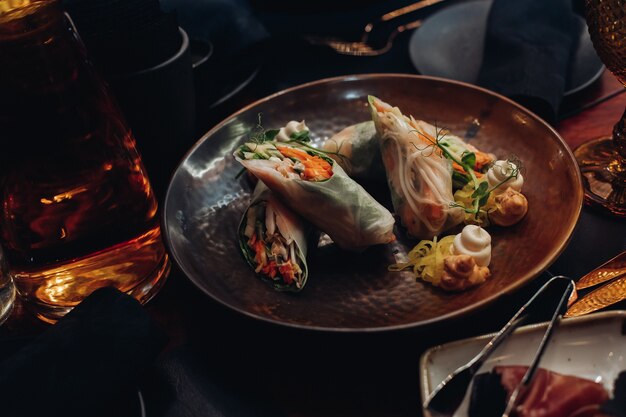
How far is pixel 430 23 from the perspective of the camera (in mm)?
1507

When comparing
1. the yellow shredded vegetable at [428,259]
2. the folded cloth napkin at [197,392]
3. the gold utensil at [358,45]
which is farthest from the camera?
the gold utensil at [358,45]

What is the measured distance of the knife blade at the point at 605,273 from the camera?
814 mm

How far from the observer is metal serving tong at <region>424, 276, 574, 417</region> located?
2.02 feet

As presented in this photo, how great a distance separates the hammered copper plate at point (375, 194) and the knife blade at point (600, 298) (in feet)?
0.25

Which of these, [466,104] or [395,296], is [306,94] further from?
[395,296]

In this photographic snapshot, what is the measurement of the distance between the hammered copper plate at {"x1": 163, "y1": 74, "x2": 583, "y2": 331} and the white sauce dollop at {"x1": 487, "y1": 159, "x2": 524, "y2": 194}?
3 cm

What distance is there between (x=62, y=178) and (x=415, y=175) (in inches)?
20.4

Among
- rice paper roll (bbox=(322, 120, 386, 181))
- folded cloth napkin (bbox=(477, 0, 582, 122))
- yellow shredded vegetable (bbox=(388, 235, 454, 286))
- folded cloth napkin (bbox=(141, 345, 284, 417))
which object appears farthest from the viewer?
folded cloth napkin (bbox=(477, 0, 582, 122))

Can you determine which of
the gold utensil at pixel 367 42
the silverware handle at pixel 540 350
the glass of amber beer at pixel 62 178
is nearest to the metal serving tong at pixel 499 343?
the silverware handle at pixel 540 350

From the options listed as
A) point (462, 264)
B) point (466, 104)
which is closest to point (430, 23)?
point (466, 104)

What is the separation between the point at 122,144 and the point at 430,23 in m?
0.94

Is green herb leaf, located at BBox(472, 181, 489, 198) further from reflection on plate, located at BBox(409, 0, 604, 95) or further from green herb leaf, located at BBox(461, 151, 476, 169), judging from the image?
reflection on plate, located at BBox(409, 0, 604, 95)

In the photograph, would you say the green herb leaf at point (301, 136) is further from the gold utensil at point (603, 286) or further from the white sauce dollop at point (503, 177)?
the gold utensil at point (603, 286)

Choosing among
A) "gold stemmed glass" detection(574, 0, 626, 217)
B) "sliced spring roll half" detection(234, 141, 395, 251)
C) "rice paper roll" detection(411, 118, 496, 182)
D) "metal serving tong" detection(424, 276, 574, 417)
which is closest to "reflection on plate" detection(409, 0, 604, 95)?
"gold stemmed glass" detection(574, 0, 626, 217)
